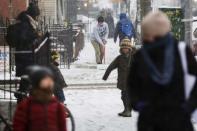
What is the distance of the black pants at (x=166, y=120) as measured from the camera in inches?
235

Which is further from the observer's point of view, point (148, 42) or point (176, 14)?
point (176, 14)

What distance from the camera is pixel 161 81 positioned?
5875mm

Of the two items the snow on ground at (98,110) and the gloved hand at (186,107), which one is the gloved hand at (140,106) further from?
the snow on ground at (98,110)

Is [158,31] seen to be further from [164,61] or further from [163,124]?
[163,124]

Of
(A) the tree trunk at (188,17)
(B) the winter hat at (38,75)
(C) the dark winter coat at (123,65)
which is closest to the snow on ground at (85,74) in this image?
(C) the dark winter coat at (123,65)

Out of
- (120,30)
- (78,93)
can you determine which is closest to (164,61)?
(78,93)

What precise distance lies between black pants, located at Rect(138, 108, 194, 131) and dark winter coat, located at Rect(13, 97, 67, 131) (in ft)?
3.11

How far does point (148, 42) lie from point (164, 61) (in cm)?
21

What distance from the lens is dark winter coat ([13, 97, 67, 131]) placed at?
6.52 meters

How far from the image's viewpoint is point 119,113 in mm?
12852

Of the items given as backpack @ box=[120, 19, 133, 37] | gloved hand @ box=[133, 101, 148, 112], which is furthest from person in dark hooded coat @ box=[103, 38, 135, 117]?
backpack @ box=[120, 19, 133, 37]

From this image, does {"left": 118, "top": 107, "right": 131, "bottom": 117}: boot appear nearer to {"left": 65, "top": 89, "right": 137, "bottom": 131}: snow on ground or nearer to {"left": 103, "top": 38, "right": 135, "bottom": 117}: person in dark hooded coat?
{"left": 103, "top": 38, "right": 135, "bottom": 117}: person in dark hooded coat

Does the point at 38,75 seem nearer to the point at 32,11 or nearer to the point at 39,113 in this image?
the point at 39,113

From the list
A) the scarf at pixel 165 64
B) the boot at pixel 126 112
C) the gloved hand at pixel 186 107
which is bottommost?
the boot at pixel 126 112
